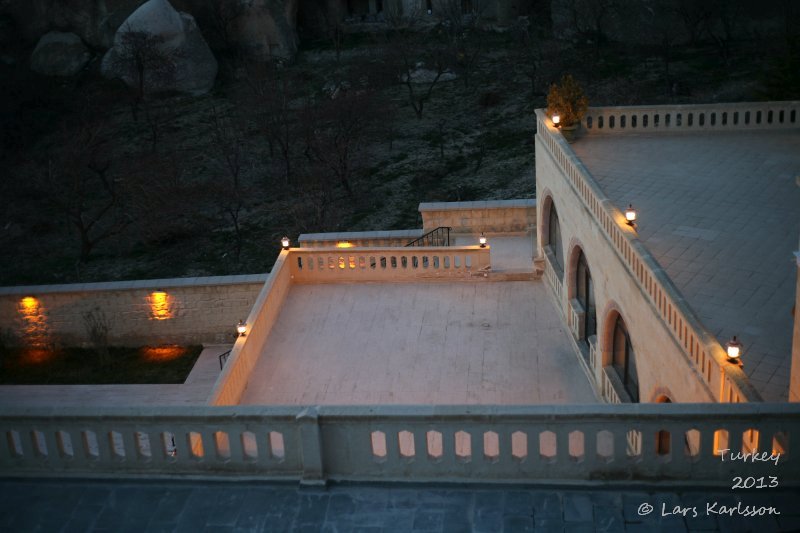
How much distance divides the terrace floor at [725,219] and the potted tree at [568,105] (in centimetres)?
45

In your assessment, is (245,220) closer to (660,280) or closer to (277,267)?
(277,267)

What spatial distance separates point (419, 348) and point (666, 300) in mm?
6727

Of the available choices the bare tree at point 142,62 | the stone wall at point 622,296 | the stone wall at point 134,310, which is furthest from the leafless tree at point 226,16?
the stone wall at point 622,296

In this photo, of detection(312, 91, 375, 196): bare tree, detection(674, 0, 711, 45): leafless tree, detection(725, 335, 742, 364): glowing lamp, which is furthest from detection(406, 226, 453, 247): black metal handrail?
detection(674, 0, 711, 45): leafless tree

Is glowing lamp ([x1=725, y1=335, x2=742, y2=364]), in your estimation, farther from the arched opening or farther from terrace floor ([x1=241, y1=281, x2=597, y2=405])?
the arched opening

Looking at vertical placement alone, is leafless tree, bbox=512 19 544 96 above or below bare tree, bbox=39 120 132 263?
above

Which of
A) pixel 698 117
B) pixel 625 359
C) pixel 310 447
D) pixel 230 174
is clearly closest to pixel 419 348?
pixel 625 359

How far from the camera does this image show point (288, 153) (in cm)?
4144

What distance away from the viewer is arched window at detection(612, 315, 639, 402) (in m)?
15.6

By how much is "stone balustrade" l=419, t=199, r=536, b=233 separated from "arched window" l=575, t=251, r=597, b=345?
19.8 feet

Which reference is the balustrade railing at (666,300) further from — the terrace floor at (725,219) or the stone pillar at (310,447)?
the stone pillar at (310,447)

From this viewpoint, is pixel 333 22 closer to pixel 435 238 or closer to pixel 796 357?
pixel 435 238

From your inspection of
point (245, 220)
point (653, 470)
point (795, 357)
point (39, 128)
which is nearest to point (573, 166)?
point (795, 357)

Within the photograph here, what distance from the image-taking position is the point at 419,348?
61.8 feet
